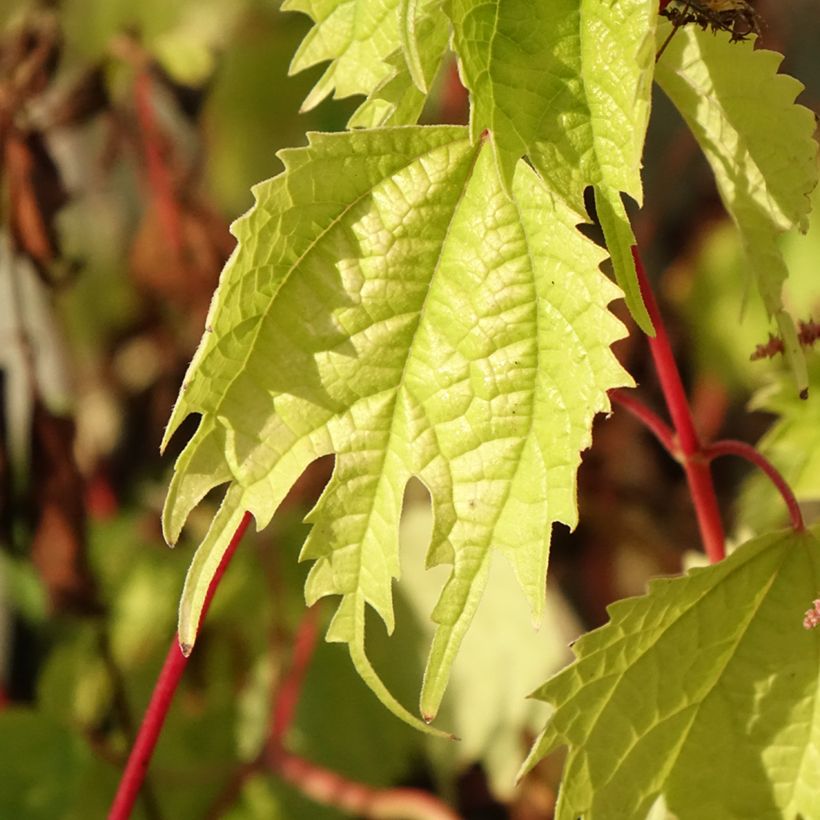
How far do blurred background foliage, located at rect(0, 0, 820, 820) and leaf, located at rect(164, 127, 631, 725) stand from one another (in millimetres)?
406

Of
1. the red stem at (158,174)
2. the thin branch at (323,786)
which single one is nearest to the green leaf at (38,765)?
the thin branch at (323,786)

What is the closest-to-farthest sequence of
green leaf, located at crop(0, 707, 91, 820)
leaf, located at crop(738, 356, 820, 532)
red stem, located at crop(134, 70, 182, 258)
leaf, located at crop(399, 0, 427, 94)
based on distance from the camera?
leaf, located at crop(399, 0, 427, 94)
leaf, located at crop(738, 356, 820, 532)
green leaf, located at crop(0, 707, 91, 820)
red stem, located at crop(134, 70, 182, 258)

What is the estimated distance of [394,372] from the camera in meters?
0.60

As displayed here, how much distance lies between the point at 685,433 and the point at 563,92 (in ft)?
0.81

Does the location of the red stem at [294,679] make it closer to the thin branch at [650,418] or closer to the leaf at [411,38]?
the thin branch at [650,418]

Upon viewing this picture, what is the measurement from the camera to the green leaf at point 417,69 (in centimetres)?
56

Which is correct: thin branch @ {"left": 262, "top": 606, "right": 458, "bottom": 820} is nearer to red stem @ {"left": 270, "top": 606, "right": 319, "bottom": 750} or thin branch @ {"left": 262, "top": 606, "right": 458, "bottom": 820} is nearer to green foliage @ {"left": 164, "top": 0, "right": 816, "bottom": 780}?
red stem @ {"left": 270, "top": 606, "right": 319, "bottom": 750}

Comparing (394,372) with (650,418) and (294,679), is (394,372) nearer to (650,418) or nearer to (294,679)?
(650,418)

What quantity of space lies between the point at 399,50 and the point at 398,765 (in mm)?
1003

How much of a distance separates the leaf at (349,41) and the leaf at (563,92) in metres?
0.13

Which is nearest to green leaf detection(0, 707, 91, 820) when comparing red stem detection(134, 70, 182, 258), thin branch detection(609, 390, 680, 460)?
red stem detection(134, 70, 182, 258)

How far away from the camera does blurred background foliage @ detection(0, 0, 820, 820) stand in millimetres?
1164

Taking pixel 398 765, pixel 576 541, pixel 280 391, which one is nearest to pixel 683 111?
pixel 280 391

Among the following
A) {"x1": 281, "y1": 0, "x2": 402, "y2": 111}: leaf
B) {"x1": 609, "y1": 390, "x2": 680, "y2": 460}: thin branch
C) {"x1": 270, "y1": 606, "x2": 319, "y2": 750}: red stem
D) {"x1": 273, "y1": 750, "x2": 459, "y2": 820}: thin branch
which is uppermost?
{"x1": 281, "y1": 0, "x2": 402, "y2": 111}: leaf
